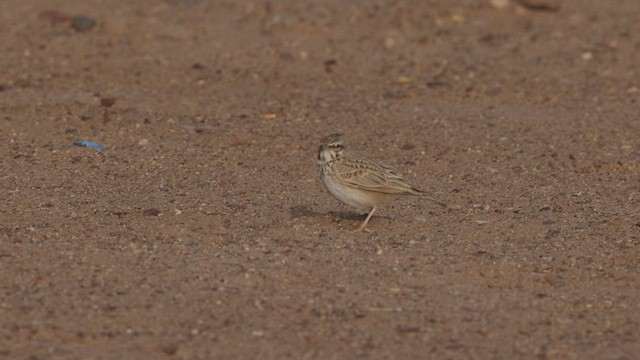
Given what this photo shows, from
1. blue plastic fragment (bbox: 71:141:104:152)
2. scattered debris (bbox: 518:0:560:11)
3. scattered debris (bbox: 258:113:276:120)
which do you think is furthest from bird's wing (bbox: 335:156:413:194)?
scattered debris (bbox: 518:0:560:11)

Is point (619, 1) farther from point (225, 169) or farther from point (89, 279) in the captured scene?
point (89, 279)

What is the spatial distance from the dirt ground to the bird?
0.28m

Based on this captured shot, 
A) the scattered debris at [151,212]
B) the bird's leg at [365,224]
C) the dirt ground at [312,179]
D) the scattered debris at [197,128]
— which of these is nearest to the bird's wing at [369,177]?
the bird's leg at [365,224]

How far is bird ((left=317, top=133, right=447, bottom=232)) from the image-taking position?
917 centimetres

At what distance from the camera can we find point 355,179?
9.15 metres

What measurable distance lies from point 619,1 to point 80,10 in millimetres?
7378

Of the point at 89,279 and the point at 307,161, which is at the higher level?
the point at 89,279

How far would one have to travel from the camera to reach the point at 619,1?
62.7 feet

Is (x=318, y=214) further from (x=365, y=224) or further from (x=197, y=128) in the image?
(x=197, y=128)

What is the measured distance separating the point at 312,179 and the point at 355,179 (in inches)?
82.6

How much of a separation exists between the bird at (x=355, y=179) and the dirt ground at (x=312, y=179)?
276 millimetres

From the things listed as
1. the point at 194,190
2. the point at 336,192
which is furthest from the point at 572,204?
the point at 194,190

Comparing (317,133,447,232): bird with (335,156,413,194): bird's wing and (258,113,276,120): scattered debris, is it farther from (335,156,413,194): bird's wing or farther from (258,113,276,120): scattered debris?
(258,113,276,120): scattered debris

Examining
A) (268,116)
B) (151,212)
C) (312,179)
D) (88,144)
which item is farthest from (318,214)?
(268,116)
